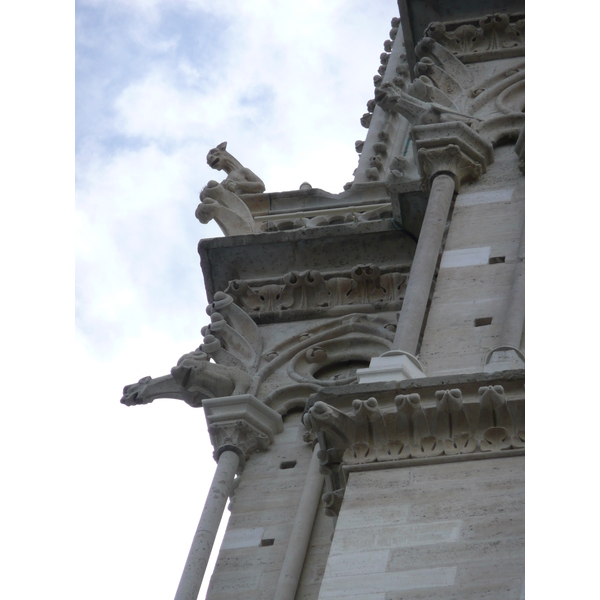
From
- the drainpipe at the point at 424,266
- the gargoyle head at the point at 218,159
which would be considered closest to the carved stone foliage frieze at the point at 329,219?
the gargoyle head at the point at 218,159

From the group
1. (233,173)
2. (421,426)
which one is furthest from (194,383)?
(421,426)

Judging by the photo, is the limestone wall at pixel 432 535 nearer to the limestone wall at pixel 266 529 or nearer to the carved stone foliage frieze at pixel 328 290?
the limestone wall at pixel 266 529

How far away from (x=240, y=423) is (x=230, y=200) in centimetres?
416

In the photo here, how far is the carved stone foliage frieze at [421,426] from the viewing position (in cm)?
932

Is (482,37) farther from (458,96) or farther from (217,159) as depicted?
(217,159)

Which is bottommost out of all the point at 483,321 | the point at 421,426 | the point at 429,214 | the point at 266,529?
the point at 421,426

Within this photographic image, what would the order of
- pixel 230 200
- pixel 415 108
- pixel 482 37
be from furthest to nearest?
pixel 482 37, pixel 230 200, pixel 415 108

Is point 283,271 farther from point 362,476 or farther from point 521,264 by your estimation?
point 362,476

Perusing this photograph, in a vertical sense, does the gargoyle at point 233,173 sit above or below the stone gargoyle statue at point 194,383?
above

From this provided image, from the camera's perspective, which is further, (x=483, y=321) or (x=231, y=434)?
(x=231, y=434)

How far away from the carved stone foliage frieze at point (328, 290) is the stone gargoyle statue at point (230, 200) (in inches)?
45.6

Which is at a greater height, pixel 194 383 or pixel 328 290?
pixel 328 290

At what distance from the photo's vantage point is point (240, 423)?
1320cm

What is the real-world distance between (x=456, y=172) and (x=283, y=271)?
2.78 meters
